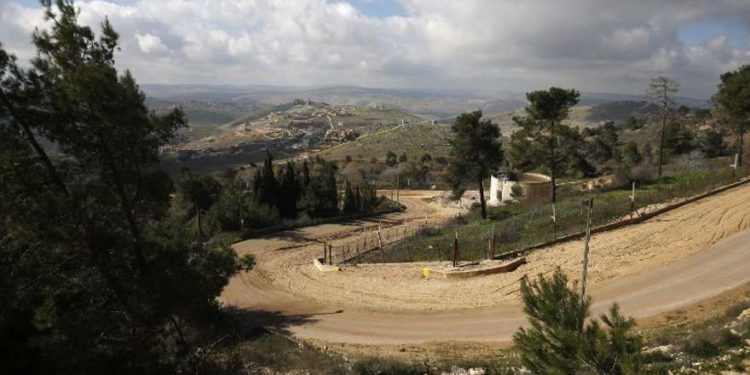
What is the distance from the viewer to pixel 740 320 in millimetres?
13234

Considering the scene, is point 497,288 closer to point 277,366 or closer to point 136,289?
point 277,366

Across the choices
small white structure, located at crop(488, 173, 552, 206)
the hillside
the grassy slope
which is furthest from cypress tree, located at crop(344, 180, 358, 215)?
the hillside

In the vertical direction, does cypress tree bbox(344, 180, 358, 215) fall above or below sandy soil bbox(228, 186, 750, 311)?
below

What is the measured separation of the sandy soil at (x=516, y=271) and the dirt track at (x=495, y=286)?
0.04 m

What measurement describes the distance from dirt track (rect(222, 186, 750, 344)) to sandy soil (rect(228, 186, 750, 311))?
1.6 inches

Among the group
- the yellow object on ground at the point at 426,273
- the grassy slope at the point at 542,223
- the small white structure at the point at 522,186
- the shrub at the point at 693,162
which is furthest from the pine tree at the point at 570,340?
the shrub at the point at 693,162

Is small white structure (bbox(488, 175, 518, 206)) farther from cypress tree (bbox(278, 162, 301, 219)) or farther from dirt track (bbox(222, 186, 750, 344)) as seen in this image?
dirt track (bbox(222, 186, 750, 344))

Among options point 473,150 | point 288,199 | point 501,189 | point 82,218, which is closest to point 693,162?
point 501,189

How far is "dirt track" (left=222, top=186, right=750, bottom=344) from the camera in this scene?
17438 millimetres

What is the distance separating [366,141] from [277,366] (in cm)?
15577

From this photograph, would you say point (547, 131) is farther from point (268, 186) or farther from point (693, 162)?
point (268, 186)

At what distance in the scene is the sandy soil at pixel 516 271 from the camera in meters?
19.9

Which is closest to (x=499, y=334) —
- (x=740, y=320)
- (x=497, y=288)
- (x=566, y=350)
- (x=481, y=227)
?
(x=497, y=288)

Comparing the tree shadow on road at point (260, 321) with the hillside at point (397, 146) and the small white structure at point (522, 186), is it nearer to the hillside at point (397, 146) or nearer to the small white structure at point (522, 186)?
the small white structure at point (522, 186)
